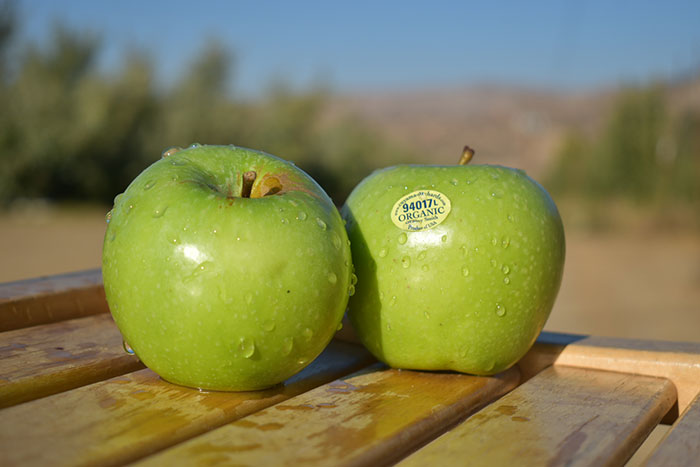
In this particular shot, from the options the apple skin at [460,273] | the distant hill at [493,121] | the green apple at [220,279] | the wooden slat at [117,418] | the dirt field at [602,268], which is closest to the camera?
the wooden slat at [117,418]

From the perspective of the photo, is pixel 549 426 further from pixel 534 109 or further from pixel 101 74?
pixel 534 109

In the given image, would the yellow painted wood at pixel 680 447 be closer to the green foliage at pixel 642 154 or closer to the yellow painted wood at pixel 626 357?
the yellow painted wood at pixel 626 357

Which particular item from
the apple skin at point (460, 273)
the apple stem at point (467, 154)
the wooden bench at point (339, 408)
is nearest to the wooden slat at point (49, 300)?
the wooden bench at point (339, 408)

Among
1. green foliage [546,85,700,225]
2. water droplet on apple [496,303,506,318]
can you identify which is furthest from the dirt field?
water droplet on apple [496,303,506,318]

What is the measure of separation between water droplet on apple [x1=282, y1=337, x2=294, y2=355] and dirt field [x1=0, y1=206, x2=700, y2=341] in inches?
173

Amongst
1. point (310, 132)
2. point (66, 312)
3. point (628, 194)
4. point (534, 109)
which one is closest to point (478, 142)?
point (534, 109)

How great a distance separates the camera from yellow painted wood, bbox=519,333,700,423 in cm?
135

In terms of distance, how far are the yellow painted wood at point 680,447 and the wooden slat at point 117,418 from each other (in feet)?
1.98

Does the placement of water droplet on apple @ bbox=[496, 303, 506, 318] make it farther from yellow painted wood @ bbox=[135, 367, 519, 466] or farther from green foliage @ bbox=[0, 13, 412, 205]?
green foliage @ bbox=[0, 13, 412, 205]

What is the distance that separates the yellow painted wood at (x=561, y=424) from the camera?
92 centimetres

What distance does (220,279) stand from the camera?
108cm

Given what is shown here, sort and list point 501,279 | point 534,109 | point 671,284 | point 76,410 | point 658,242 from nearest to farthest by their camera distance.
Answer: point 76,410 < point 501,279 < point 671,284 < point 658,242 < point 534,109

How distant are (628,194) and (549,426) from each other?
34.3 ft

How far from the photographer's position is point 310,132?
52.4 feet
